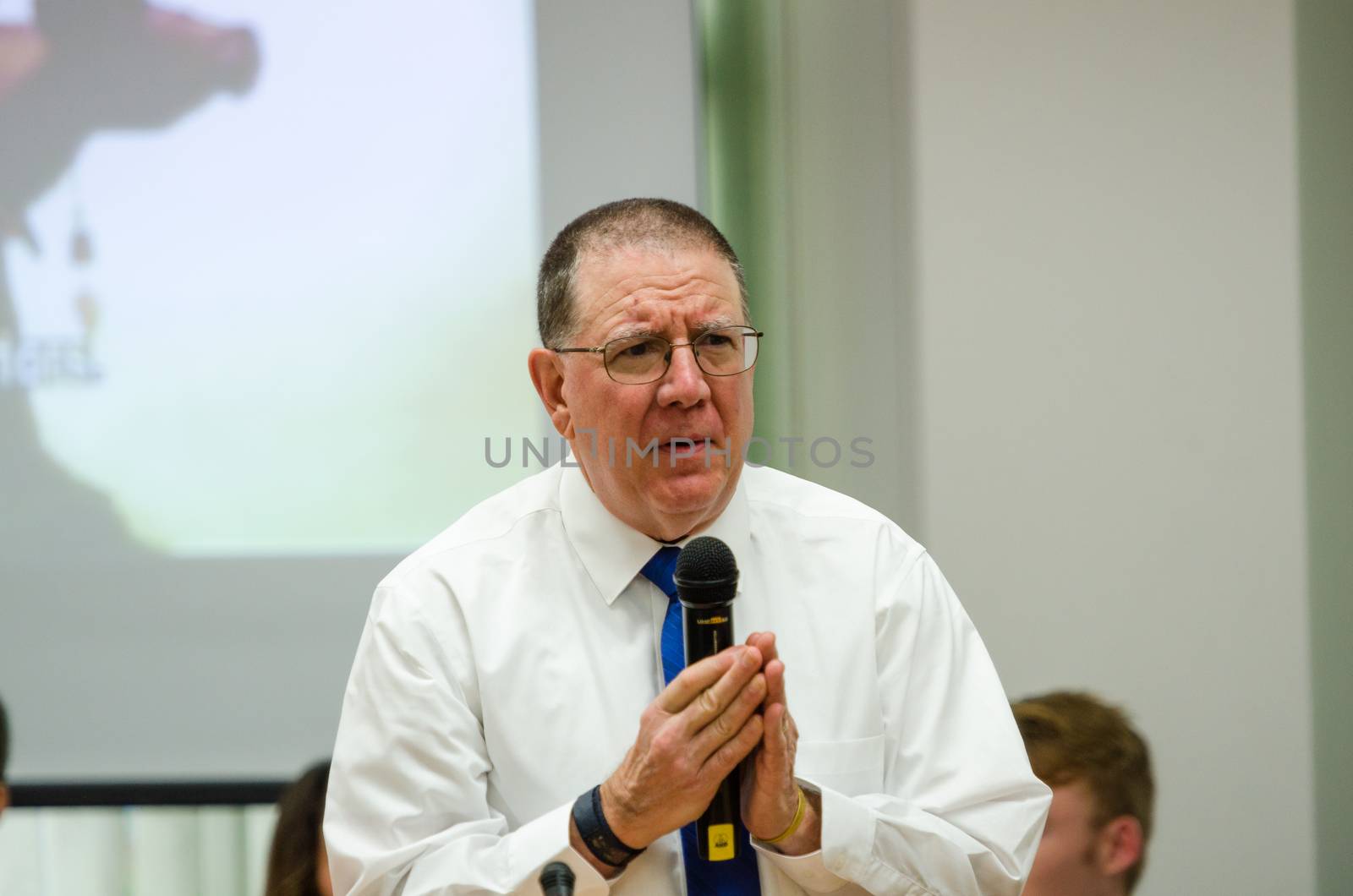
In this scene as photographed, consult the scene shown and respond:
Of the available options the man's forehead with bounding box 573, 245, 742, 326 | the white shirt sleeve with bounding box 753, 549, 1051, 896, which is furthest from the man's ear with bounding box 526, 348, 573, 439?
the white shirt sleeve with bounding box 753, 549, 1051, 896

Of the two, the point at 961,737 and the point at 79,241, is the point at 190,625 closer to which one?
the point at 79,241

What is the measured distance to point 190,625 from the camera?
2.96 m

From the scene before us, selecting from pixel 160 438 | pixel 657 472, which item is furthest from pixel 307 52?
pixel 657 472

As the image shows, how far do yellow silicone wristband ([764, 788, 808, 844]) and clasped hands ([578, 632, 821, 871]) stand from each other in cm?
2

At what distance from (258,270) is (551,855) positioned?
2000mm

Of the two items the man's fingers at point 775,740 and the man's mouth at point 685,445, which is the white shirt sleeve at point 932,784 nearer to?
the man's fingers at point 775,740

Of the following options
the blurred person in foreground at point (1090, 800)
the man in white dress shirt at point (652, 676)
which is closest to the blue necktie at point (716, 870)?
the man in white dress shirt at point (652, 676)

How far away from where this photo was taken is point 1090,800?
223 centimetres

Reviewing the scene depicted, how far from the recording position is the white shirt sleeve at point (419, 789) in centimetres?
134

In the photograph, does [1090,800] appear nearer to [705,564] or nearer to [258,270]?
[705,564]

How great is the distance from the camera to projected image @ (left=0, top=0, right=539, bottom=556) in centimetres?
290

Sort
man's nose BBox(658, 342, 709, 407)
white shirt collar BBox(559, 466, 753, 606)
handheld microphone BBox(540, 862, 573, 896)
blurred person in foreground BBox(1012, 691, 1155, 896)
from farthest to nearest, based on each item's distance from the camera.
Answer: blurred person in foreground BBox(1012, 691, 1155, 896) → white shirt collar BBox(559, 466, 753, 606) → man's nose BBox(658, 342, 709, 407) → handheld microphone BBox(540, 862, 573, 896)

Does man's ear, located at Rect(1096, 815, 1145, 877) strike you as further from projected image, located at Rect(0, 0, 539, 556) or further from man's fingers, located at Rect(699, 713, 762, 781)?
projected image, located at Rect(0, 0, 539, 556)

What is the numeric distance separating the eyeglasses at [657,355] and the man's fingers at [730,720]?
1.39 feet
